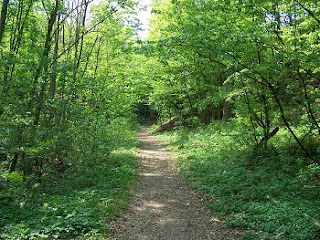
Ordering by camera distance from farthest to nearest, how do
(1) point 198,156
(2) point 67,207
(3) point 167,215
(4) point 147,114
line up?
1. (4) point 147,114
2. (1) point 198,156
3. (3) point 167,215
4. (2) point 67,207

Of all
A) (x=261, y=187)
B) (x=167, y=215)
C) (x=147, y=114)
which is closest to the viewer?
(x=167, y=215)

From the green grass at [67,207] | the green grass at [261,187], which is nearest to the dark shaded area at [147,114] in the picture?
the green grass at [261,187]

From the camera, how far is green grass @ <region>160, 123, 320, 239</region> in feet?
14.7

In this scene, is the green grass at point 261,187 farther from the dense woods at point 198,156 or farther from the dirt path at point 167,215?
the dirt path at point 167,215

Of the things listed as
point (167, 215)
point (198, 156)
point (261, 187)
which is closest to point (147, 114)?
point (198, 156)

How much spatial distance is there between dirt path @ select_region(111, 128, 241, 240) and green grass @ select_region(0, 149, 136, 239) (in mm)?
389

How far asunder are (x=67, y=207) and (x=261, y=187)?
15.4 ft

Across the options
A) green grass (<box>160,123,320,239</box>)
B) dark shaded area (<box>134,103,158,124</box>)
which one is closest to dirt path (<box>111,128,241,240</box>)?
green grass (<box>160,123,320,239</box>)

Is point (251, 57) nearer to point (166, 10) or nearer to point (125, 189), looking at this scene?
point (125, 189)

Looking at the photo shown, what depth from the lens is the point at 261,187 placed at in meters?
6.12

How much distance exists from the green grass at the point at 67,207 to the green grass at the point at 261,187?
2.45m

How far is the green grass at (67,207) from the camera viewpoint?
4289mm

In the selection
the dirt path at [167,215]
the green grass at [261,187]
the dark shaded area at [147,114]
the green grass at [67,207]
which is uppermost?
the dark shaded area at [147,114]

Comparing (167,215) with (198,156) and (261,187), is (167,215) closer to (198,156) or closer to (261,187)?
(261,187)
